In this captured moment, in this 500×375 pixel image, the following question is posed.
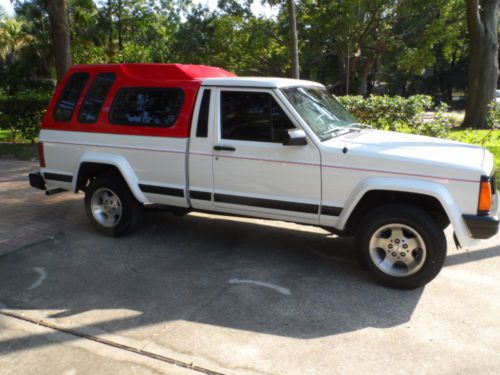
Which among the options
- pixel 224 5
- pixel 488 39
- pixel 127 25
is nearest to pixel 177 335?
pixel 488 39

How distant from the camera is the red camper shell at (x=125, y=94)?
5062 mm

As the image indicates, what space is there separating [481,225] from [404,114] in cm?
708

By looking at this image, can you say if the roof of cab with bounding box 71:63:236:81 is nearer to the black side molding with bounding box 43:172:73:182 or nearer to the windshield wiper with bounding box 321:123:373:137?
the black side molding with bounding box 43:172:73:182

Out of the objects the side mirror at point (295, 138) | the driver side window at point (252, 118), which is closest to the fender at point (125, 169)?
the driver side window at point (252, 118)

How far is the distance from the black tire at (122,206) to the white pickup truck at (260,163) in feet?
0.05

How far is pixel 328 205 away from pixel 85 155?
115 inches

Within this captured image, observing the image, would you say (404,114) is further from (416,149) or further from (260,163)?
(260,163)

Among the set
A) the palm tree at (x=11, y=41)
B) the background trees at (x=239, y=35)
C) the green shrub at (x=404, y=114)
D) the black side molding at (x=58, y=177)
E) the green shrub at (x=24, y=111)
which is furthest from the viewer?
the palm tree at (x=11, y=41)

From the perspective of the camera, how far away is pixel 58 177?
19.2 feet

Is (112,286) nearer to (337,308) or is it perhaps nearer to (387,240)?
(337,308)

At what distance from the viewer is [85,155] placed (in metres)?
5.49

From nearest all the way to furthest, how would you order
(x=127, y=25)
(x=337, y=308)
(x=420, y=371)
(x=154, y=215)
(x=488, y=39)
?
1. (x=420, y=371)
2. (x=337, y=308)
3. (x=154, y=215)
4. (x=488, y=39)
5. (x=127, y=25)

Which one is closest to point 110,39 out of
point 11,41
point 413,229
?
point 11,41

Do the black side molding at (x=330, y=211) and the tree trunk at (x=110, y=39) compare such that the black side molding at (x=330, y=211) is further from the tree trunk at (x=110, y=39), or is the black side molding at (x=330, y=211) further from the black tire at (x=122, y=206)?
the tree trunk at (x=110, y=39)
